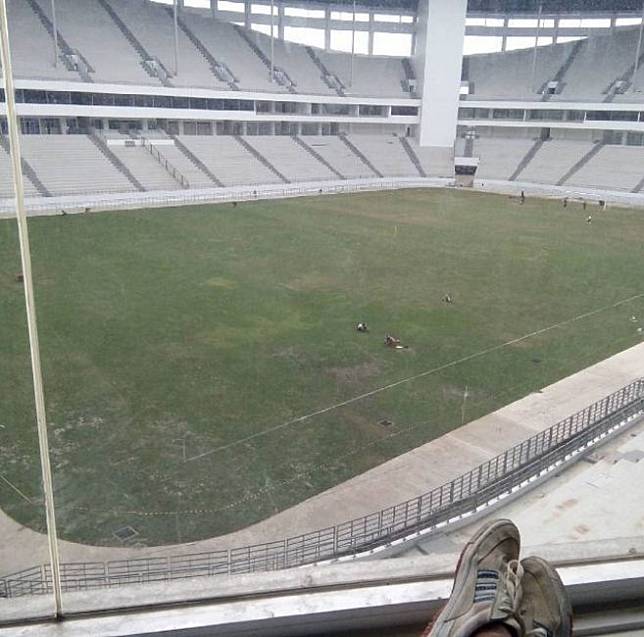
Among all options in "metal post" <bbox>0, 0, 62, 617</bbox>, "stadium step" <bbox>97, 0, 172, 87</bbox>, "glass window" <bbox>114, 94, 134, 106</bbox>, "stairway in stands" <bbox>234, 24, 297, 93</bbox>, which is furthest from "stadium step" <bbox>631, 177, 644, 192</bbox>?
"metal post" <bbox>0, 0, 62, 617</bbox>

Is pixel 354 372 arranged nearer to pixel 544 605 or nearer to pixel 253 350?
pixel 253 350

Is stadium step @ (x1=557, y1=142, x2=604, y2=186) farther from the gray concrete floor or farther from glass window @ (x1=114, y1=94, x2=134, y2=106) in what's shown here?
the gray concrete floor

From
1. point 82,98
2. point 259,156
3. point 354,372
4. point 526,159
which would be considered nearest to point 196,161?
point 259,156

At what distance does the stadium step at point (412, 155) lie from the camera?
27.3 m

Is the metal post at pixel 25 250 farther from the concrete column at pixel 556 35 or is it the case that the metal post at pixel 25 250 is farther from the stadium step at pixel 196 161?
the concrete column at pixel 556 35

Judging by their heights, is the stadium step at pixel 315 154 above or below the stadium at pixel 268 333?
above

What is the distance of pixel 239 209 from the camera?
→ 18.3m

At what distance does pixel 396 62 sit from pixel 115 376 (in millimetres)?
27847

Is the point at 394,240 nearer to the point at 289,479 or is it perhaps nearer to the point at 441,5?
the point at 289,479

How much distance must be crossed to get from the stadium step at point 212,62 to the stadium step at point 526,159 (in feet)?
36.1

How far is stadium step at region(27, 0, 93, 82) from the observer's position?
2059 cm

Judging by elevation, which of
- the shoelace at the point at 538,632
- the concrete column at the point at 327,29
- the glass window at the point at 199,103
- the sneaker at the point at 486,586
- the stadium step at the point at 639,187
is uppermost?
the concrete column at the point at 327,29

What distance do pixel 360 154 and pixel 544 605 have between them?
88.8 feet

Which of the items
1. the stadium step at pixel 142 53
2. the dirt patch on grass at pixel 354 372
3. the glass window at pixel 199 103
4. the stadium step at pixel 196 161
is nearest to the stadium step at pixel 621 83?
the glass window at pixel 199 103
